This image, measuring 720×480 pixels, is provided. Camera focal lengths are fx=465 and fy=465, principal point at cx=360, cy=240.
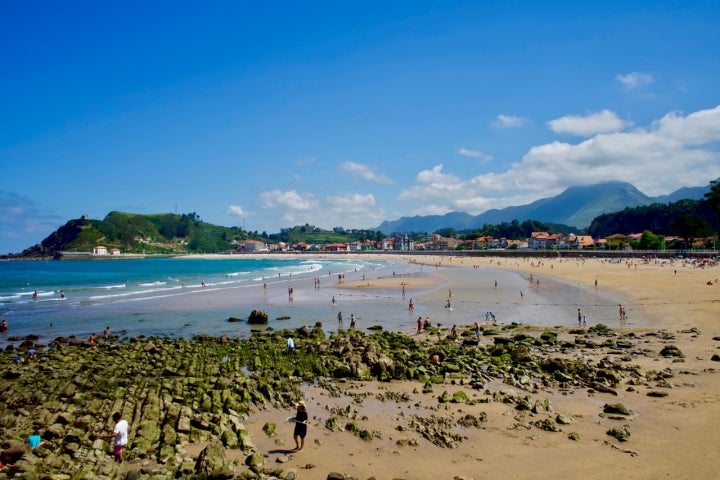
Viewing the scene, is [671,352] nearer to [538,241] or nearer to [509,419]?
[509,419]

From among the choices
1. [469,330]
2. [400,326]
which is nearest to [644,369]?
[469,330]

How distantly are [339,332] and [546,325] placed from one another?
43.0 feet

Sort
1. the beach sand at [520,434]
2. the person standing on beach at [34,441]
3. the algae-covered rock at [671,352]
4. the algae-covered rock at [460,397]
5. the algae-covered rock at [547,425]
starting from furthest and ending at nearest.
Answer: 1. the algae-covered rock at [671,352]
2. the algae-covered rock at [460,397]
3. the algae-covered rock at [547,425]
4. the person standing on beach at [34,441]
5. the beach sand at [520,434]

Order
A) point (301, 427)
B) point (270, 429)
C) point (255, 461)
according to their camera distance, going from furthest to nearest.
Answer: point (270, 429)
point (301, 427)
point (255, 461)

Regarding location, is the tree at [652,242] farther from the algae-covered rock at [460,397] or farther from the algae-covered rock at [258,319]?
the algae-covered rock at [460,397]

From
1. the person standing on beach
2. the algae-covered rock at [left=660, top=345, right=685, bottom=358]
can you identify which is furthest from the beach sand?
the person standing on beach

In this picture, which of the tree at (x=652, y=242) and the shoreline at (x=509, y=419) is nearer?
the shoreline at (x=509, y=419)

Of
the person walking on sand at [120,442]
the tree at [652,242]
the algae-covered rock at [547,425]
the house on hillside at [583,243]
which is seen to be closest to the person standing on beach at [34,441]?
the person walking on sand at [120,442]

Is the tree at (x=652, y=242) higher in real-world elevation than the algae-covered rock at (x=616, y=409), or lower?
higher

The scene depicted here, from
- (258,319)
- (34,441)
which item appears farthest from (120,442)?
(258,319)

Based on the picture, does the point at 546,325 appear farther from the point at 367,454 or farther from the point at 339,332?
the point at 367,454

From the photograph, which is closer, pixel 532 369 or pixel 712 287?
pixel 532 369

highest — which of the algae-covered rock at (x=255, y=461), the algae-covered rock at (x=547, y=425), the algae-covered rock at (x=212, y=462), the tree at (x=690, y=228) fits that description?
the tree at (x=690, y=228)

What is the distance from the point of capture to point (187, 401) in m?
14.4
